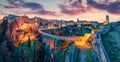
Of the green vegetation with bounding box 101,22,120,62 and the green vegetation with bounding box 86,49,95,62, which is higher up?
the green vegetation with bounding box 101,22,120,62

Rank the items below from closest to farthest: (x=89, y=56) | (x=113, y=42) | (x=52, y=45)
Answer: (x=113, y=42), (x=89, y=56), (x=52, y=45)

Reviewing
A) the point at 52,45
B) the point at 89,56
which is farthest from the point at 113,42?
the point at 52,45

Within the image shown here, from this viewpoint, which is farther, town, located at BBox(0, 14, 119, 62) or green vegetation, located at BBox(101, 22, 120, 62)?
town, located at BBox(0, 14, 119, 62)

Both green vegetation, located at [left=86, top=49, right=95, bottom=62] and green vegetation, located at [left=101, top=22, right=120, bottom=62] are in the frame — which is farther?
green vegetation, located at [left=86, top=49, right=95, bottom=62]

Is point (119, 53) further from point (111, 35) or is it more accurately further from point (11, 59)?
point (11, 59)

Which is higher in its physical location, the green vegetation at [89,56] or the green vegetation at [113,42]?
the green vegetation at [113,42]

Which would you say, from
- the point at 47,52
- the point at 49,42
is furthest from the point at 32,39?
the point at 47,52

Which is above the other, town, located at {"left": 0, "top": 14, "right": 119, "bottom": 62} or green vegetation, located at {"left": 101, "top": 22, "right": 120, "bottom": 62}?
green vegetation, located at {"left": 101, "top": 22, "right": 120, "bottom": 62}

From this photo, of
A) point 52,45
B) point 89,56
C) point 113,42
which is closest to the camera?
point 113,42

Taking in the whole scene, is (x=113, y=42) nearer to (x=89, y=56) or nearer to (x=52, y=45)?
(x=89, y=56)

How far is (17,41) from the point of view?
376 feet

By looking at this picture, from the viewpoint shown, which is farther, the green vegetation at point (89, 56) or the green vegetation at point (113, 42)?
the green vegetation at point (89, 56)

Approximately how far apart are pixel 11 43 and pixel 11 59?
23436 millimetres

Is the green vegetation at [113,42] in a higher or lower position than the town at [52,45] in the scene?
higher
